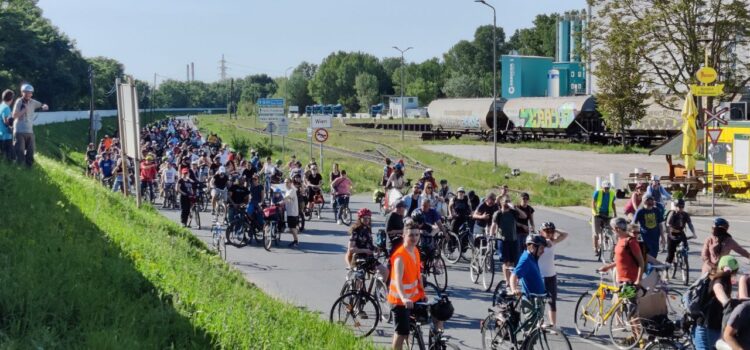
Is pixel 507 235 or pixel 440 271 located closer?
pixel 507 235

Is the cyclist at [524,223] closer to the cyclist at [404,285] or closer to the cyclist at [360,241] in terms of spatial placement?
the cyclist at [360,241]

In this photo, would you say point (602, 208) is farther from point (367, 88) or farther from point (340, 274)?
point (367, 88)

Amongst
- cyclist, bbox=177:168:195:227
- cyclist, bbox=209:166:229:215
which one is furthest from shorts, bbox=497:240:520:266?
cyclist, bbox=177:168:195:227

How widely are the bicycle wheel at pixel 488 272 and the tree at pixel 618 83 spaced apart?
37972 millimetres

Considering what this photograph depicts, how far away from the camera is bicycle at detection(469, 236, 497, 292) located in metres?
15.7

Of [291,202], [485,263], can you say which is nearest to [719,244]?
[485,263]

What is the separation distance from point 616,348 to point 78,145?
52157 millimetres

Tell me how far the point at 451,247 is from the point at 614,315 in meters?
7.03

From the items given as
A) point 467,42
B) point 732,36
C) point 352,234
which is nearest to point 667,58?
point 732,36

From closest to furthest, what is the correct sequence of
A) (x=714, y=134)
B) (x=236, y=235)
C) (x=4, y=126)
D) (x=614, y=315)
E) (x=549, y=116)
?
(x=614, y=315)
(x=4, y=126)
(x=236, y=235)
(x=714, y=134)
(x=549, y=116)

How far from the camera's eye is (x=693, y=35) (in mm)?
47906

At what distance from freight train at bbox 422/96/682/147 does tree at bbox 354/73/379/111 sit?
80568mm

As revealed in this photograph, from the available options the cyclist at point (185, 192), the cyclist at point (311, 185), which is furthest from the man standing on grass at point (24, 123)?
the cyclist at point (311, 185)

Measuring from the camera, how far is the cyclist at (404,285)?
31.4ft
